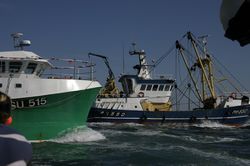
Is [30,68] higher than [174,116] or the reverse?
higher

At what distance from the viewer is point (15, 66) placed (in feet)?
60.6

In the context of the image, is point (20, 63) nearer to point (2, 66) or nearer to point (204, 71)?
point (2, 66)

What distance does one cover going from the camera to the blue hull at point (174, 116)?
122 ft

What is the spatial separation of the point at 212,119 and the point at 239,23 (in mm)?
36711

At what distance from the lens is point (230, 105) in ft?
131

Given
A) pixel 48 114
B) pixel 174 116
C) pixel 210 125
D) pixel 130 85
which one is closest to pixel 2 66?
pixel 48 114

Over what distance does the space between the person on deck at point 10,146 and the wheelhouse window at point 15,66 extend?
15980mm

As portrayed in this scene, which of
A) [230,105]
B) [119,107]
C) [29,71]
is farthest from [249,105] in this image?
[29,71]

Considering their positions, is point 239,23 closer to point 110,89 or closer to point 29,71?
point 29,71

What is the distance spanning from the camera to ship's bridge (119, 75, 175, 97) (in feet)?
132

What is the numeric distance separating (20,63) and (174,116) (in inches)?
875

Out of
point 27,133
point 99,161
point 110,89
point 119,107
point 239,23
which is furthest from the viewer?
point 110,89

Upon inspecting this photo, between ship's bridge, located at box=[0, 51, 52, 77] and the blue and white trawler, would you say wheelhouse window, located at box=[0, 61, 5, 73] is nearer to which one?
ship's bridge, located at box=[0, 51, 52, 77]

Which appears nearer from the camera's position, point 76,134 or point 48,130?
point 48,130
